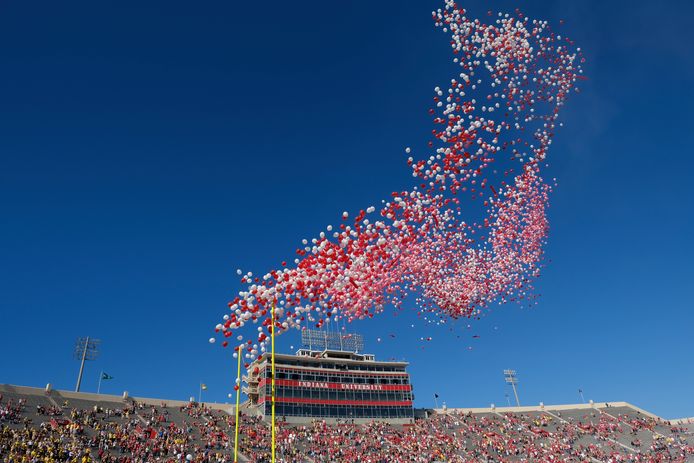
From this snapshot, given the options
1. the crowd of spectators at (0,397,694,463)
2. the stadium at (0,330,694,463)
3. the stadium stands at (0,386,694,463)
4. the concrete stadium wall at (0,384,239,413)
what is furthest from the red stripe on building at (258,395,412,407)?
the concrete stadium wall at (0,384,239,413)

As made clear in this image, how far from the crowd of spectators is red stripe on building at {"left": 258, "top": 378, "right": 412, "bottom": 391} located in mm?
5204

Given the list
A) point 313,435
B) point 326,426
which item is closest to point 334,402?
point 326,426

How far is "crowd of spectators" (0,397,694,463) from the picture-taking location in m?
37.1

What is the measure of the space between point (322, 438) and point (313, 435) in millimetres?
1488

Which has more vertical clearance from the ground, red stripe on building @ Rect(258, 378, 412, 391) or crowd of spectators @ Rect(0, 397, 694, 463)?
red stripe on building @ Rect(258, 378, 412, 391)

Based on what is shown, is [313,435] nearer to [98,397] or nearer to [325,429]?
[325,429]

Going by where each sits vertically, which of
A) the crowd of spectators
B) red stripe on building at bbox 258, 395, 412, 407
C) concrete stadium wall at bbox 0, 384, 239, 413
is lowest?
the crowd of spectators

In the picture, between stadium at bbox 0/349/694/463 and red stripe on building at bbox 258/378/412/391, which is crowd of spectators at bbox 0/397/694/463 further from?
red stripe on building at bbox 258/378/412/391

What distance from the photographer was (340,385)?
6706 centimetres

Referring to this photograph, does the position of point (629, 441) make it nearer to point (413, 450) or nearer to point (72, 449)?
point (413, 450)

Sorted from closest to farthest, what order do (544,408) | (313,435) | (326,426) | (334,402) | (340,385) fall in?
(313,435) → (326,426) → (334,402) → (340,385) → (544,408)

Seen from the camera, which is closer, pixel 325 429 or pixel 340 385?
pixel 325 429

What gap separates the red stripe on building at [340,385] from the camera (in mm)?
63719

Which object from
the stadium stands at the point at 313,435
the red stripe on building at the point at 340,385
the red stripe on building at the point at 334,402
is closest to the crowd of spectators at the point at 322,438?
the stadium stands at the point at 313,435
